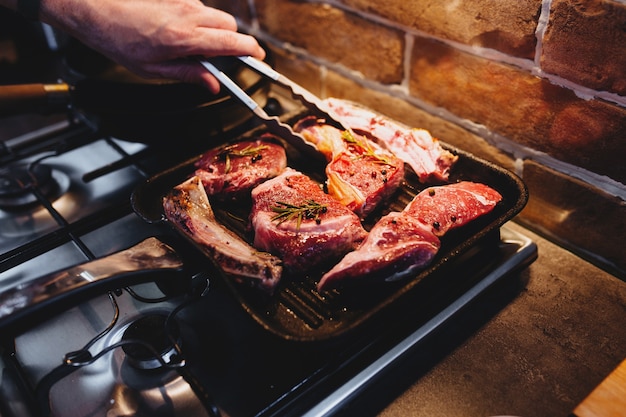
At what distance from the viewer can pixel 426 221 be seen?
130cm

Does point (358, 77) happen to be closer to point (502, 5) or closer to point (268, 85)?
point (268, 85)

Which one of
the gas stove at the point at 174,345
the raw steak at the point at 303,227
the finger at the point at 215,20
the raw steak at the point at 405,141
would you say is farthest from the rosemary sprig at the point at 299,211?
the finger at the point at 215,20

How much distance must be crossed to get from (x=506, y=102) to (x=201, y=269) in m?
1.11

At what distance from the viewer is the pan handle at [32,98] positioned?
1565mm

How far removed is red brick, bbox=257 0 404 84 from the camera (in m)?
1.83

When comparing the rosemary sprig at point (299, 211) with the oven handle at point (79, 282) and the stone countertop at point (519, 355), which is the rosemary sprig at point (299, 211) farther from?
the stone countertop at point (519, 355)

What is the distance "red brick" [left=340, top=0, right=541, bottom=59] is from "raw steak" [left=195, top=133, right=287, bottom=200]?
2.20ft

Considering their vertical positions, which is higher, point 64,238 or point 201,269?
point 201,269

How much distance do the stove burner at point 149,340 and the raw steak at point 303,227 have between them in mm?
338

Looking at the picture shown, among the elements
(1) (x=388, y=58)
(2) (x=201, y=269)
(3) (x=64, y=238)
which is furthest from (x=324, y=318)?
(1) (x=388, y=58)

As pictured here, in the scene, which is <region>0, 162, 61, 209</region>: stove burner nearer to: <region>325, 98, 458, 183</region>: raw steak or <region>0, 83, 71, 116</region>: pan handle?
<region>0, 83, 71, 116</region>: pan handle

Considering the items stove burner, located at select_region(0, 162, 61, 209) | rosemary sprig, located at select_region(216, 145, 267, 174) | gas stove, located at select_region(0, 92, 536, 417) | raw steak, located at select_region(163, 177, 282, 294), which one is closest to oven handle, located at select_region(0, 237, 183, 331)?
gas stove, located at select_region(0, 92, 536, 417)

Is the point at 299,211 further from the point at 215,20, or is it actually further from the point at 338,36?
the point at 338,36

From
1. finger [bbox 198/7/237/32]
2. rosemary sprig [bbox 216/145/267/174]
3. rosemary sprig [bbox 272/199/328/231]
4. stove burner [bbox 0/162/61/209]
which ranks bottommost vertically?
stove burner [bbox 0/162/61/209]
